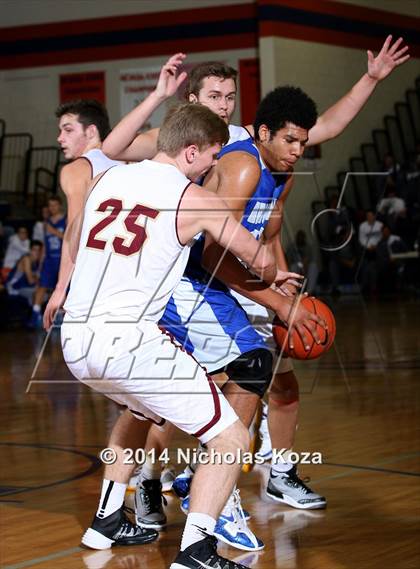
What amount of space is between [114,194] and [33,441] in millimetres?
2919

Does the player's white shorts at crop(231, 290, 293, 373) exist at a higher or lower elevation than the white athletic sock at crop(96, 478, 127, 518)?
higher

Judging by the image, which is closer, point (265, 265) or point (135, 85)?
point (265, 265)

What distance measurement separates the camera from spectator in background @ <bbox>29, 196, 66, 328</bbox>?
1424 cm

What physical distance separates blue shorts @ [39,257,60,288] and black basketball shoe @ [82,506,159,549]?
10306 mm

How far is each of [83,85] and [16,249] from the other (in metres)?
4.87

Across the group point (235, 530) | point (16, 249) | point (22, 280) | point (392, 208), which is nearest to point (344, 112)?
point (235, 530)

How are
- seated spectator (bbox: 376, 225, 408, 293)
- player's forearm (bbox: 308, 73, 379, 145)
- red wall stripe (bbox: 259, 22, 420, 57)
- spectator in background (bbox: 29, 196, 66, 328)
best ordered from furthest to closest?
red wall stripe (bbox: 259, 22, 420, 57) → seated spectator (bbox: 376, 225, 408, 293) → spectator in background (bbox: 29, 196, 66, 328) → player's forearm (bbox: 308, 73, 379, 145)

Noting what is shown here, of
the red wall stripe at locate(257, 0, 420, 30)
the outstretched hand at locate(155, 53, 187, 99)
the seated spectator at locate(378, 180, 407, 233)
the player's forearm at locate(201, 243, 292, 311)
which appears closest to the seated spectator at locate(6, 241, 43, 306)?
the seated spectator at locate(378, 180, 407, 233)

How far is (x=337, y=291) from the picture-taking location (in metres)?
17.7

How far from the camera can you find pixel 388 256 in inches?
667

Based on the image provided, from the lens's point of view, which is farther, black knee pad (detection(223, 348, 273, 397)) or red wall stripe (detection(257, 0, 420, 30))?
red wall stripe (detection(257, 0, 420, 30))

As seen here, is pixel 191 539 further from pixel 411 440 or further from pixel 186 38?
pixel 186 38

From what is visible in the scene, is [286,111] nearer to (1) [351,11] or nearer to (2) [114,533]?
(2) [114,533]

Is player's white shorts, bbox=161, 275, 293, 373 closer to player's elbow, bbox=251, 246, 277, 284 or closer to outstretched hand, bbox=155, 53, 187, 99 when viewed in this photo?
player's elbow, bbox=251, 246, 277, 284
